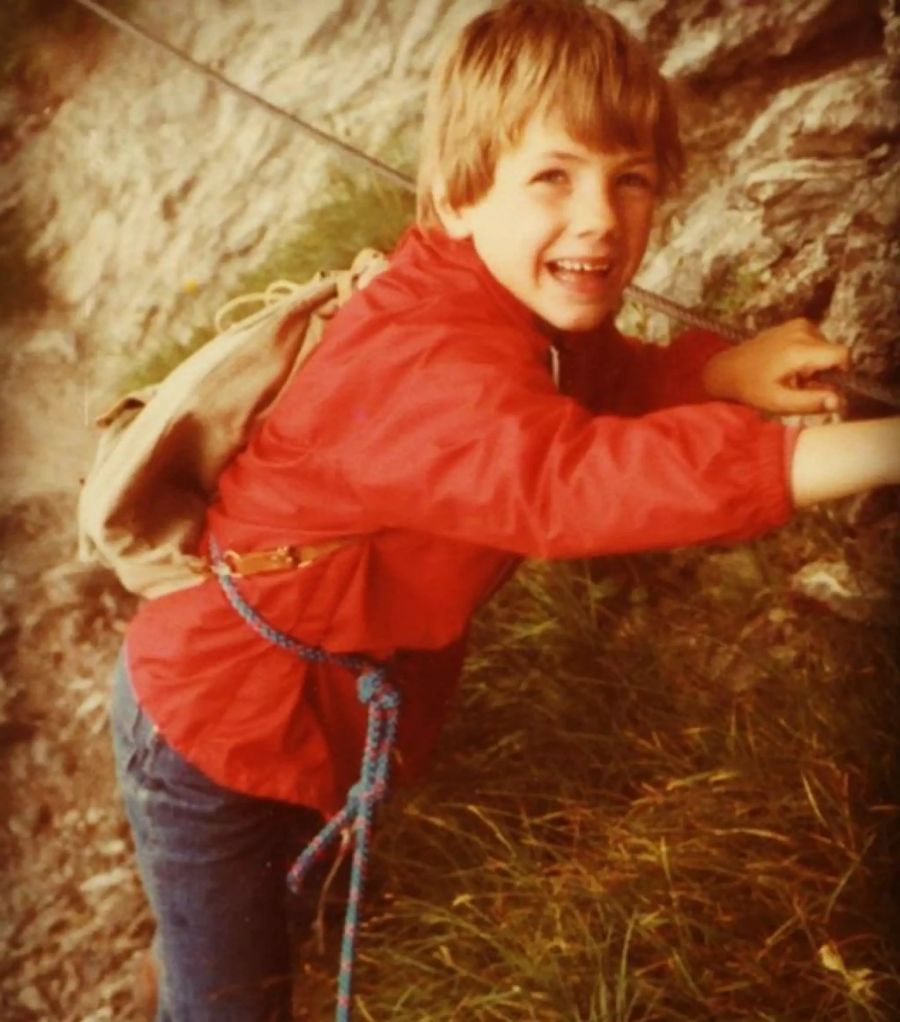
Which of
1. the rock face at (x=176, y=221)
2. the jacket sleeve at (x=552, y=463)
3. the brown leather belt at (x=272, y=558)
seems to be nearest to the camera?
the jacket sleeve at (x=552, y=463)

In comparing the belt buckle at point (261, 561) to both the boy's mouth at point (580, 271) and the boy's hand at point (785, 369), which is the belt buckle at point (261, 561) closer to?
the boy's mouth at point (580, 271)

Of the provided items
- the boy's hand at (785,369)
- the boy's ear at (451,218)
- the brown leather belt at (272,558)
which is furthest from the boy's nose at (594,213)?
the brown leather belt at (272,558)

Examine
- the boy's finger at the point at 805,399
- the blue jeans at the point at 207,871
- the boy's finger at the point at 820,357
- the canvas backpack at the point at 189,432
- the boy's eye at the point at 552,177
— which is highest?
the boy's eye at the point at 552,177

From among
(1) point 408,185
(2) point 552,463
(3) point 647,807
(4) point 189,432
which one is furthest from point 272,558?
(3) point 647,807

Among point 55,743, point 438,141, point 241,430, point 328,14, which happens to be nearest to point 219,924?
point 55,743

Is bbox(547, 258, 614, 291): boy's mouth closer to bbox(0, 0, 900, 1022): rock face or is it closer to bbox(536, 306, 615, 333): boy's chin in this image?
bbox(536, 306, 615, 333): boy's chin

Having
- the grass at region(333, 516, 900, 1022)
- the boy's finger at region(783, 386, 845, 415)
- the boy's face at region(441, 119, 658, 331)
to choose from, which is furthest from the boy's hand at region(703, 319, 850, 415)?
the grass at region(333, 516, 900, 1022)
